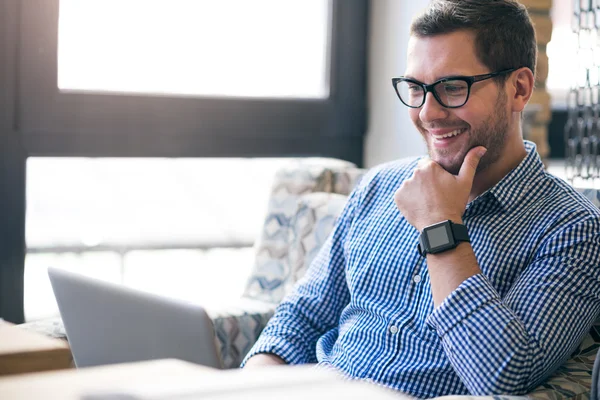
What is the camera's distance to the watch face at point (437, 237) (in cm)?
139

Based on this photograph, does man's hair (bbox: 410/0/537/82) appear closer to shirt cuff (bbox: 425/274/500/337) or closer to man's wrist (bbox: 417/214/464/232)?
man's wrist (bbox: 417/214/464/232)

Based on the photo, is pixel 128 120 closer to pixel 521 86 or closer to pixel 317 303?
pixel 317 303

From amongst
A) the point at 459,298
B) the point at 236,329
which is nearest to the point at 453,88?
the point at 459,298

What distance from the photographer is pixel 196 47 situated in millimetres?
2775

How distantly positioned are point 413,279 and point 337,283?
0.80 ft

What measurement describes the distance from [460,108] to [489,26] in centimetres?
17

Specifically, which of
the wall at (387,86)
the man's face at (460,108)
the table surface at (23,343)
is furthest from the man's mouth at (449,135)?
the wall at (387,86)

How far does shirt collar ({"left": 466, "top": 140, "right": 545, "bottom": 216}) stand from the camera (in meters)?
1.49

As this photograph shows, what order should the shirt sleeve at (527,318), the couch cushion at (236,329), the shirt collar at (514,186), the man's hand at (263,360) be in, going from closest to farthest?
the shirt sleeve at (527,318), the shirt collar at (514,186), the man's hand at (263,360), the couch cushion at (236,329)

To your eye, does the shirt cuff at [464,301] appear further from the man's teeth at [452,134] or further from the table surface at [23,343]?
the table surface at [23,343]

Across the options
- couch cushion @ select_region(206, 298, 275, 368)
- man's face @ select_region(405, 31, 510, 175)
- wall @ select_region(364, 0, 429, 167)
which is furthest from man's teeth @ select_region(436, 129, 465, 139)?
wall @ select_region(364, 0, 429, 167)

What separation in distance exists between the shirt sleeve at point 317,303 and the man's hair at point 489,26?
1.46 ft

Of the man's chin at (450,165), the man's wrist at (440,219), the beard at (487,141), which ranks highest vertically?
the beard at (487,141)

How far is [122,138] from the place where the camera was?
262 cm
